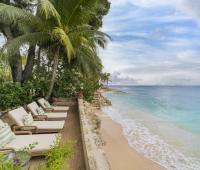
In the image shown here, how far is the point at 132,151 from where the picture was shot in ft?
22.6

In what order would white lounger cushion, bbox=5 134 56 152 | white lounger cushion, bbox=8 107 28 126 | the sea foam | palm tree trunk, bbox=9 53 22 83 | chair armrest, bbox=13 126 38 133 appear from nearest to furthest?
white lounger cushion, bbox=5 134 56 152 < chair armrest, bbox=13 126 38 133 < white lounger cushion, bbox=8 107 28 126 < the sea foam < palm tree trunk, bbox=9 53 22 83

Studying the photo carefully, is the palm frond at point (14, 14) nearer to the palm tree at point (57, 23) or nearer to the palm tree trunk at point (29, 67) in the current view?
the palm tree at point (57, 23)

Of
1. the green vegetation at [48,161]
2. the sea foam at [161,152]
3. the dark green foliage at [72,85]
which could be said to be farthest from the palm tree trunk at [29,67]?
the green vegetation at [48,161]

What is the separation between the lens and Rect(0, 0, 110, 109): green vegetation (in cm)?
929

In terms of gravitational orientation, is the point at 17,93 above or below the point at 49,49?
below

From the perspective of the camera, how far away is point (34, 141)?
13.4 feet

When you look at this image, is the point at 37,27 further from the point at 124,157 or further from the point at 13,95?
the point at 124,157

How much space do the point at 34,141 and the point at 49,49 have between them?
740 centimetres

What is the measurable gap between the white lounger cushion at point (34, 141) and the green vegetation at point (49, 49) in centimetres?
489

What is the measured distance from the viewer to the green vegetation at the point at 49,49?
9.29 m

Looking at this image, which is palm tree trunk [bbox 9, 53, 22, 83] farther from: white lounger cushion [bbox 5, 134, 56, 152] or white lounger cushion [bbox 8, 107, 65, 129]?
white lounger cushion [bbox 5, 134, 56, 152]

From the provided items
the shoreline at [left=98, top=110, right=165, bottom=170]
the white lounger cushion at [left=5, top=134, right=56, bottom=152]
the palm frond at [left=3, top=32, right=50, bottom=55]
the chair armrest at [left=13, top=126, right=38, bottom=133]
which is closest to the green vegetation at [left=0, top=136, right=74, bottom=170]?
the white lounger cushion at [left=5, top=134, right=56, bottom=152]

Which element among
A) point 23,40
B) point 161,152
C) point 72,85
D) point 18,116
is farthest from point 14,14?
point 161,152

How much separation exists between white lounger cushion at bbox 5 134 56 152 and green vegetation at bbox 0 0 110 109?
4.89 m
